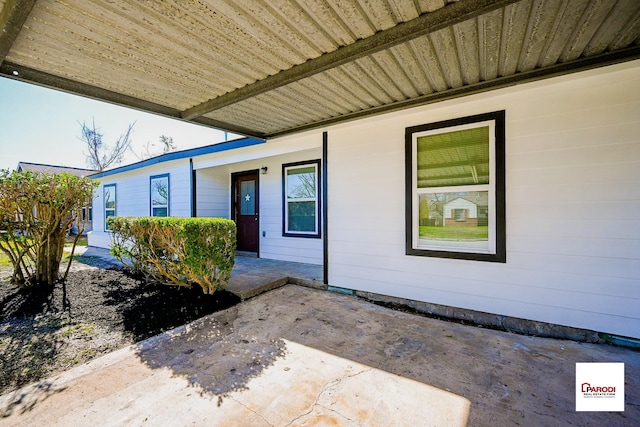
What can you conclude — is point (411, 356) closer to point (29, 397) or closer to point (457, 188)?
point (457, 188)

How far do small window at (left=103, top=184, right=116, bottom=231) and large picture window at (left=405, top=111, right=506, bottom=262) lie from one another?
1001cm

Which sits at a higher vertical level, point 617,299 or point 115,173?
point 115,173

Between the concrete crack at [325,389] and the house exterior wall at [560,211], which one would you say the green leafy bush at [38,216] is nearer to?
the concrete crack at [325,389]

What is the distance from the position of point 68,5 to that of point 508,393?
398cm

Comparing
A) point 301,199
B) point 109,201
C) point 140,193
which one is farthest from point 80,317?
point 109,201

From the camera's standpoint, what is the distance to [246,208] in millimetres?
6992

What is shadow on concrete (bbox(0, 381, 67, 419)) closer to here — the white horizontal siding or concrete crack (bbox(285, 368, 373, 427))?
concrete crack (bbox(285, 368, 373, 427))

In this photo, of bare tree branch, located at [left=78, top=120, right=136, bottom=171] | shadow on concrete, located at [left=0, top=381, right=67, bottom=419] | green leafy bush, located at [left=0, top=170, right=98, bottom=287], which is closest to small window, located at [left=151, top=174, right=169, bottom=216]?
green leafy bush, located at [left=0, top=170, right=98, bottom=287]

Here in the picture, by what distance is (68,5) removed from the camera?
1.75 meters

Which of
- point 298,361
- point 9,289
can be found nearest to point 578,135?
A: point 298,361

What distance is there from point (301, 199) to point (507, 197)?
12.6ft

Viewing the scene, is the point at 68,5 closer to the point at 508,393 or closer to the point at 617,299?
the point at 508,393

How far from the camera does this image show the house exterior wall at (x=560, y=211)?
2.51 meters

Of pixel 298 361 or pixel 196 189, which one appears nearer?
pixel 298 361
